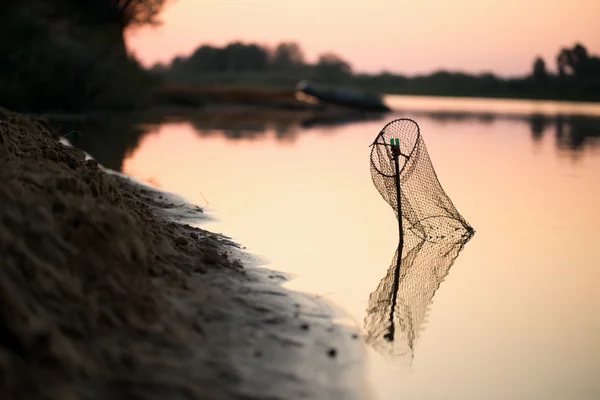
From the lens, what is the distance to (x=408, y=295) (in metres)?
7.76

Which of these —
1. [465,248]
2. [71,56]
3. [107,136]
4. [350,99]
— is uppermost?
[71,56]

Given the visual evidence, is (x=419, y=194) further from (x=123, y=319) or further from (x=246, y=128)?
(x=246, y=128)

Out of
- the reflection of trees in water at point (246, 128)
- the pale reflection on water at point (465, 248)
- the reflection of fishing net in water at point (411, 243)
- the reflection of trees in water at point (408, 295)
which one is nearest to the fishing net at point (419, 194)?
the reflection of fishing net in water at point (411, 243)

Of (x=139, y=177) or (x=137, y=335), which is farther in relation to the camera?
(x=139, y=177)

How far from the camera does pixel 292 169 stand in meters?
19.1

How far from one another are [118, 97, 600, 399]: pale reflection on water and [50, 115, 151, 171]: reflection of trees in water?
0.69m

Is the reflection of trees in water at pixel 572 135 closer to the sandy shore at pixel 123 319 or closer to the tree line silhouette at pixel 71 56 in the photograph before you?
the sandy shore at pixel 123 319

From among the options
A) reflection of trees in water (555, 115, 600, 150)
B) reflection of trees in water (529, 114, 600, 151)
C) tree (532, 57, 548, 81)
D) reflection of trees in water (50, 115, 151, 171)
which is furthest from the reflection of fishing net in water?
A: tree (532, 57, 548, 81)

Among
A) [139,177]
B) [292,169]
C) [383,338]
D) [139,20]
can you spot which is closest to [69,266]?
[383,338]

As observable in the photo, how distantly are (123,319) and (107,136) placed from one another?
77.1ft

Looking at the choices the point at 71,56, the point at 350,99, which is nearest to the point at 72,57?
the point at 71,56

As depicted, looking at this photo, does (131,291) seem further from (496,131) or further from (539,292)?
(496,131)

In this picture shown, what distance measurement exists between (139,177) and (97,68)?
2671cm

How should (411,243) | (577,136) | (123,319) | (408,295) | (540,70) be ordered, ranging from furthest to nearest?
(540,70)
(577,136)
(411,243)
(408,295)
(123,319)
